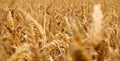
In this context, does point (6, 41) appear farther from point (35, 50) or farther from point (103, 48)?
point (35, 50)

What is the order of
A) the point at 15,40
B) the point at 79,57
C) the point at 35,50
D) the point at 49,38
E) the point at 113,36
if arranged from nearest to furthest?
1. the point at 79,57
2. the point at 35,50
3. the point at 15,40
4. the point at 49,38
5. the point at 113,36

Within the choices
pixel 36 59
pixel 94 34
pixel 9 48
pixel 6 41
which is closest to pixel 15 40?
pixel 9 48

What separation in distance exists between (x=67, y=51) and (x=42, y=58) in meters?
0.43

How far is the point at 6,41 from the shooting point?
4.63ft

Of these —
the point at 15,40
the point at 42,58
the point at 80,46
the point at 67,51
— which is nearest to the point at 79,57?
the point at 80,46

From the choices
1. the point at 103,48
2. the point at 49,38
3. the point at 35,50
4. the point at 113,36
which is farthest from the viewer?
the point at 113,36

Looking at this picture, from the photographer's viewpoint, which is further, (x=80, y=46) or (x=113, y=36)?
(x=113, y=36)

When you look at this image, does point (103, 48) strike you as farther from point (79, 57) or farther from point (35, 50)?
point (79, 57)

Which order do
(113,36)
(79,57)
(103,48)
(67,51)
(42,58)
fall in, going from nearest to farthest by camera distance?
(79,57)
(42,58)
(103,48)
(67,51)
(113,36)

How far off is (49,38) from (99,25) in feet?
3.58

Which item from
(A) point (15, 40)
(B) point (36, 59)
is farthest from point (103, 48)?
(A) point (15, 40)

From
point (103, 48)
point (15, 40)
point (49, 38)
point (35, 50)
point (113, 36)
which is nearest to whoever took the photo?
point (35, 50)

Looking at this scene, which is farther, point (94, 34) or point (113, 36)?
point (113, 36)

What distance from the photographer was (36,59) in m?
0.55
